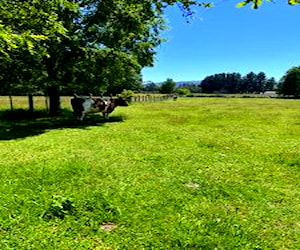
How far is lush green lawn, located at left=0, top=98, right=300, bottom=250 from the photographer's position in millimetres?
6945

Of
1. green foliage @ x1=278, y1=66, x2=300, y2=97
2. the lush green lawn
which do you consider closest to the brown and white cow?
the lush green lawn

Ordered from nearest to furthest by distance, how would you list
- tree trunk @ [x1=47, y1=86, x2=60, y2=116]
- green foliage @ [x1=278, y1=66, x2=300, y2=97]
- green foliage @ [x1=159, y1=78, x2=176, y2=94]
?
tree trunk @ [x1=47, y1=86, x2=60, y2=116], green foliage @ [x1=278, y1=66, x2=300, y2=97], green foliage @ [x1=159, y1=78, x2=176, y2=94]

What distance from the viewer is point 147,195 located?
9.05 m

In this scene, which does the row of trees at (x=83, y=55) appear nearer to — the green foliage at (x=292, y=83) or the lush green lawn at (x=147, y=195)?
the lush green lawn at (x=147, y=195)

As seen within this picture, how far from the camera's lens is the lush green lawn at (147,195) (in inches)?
273

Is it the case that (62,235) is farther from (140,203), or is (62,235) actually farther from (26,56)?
(26,56)

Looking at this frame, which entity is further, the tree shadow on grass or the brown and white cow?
the brown and white cow

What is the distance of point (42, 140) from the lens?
16.3m

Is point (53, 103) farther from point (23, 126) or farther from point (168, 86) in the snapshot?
point (168, 86)

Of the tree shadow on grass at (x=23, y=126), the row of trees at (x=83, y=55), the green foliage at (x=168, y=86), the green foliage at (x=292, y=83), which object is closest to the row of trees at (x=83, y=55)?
the row of trees at (x=83, y=55)

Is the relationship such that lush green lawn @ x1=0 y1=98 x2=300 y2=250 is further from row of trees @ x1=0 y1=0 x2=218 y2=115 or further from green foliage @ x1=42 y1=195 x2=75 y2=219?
row of trees @ x1=0 y1=0 x2=218 y2=115

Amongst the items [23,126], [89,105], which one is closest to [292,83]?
[89,105]

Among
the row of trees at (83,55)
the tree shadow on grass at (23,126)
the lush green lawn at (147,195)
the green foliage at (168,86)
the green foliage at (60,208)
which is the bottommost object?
the green foliage at (168,86)

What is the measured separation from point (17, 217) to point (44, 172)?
→ 117 inches
